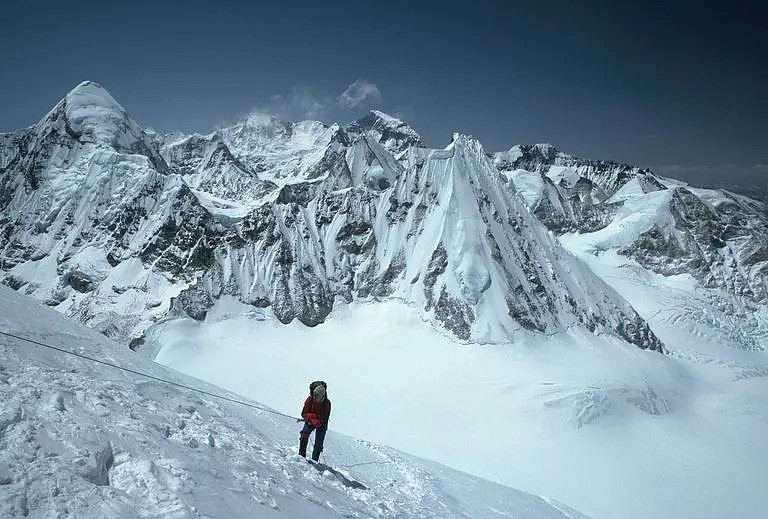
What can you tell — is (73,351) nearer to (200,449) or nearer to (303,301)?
(200,449)

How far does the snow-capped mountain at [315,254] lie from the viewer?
66750mm

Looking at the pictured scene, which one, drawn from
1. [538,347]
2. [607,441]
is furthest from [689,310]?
[607,441]

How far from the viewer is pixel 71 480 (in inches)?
252

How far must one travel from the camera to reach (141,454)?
786cm

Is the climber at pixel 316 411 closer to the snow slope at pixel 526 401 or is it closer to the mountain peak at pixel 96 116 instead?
the snow slope at pixel 526 401

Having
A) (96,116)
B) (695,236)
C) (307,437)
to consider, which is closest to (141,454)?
(307,437)

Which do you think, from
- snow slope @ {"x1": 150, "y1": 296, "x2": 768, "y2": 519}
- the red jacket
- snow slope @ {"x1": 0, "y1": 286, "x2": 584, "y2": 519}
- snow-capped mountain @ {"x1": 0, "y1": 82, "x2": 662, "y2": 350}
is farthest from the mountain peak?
the red jacket

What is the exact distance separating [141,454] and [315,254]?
69884mm

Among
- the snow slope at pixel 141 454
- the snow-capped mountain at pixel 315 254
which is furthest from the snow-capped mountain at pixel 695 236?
the snow slope at pixel 141 454

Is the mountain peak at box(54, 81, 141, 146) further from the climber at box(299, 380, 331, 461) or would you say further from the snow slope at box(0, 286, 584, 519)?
the climber at box(299, 380, 331, 461)

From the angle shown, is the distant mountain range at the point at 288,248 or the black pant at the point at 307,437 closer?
the black pant at the point at 307,437

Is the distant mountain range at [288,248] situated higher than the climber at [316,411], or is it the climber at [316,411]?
the distant mountain range at [288,248]

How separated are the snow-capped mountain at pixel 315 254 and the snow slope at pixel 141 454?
49.9 meters

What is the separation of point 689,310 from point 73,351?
417 feet
